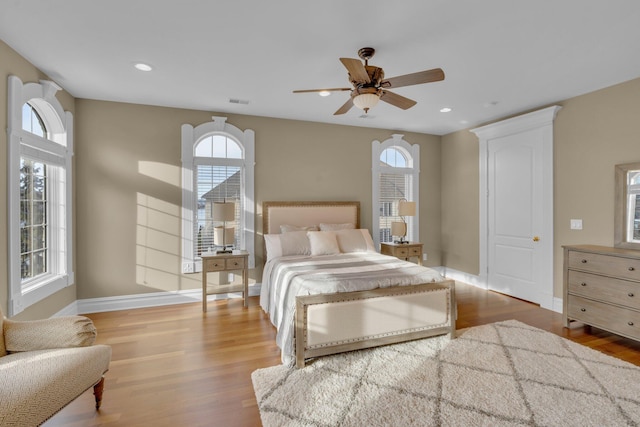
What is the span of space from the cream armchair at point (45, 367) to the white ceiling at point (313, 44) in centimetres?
219

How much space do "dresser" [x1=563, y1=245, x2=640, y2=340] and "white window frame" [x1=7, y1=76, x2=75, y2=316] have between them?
5.51m

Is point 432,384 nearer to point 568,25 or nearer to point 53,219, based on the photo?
point 568,25

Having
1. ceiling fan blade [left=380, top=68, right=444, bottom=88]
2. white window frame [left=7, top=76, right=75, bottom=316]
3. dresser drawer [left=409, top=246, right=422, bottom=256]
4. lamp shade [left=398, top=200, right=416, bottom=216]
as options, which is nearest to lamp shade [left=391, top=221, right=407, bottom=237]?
lamp shade [left=398, top=200, right=416, bottom=216]

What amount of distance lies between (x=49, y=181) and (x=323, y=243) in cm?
332

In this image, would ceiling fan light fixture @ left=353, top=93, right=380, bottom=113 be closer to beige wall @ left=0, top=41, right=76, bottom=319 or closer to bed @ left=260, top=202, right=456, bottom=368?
bed @ left=260, top=202, right=456, bottom=368

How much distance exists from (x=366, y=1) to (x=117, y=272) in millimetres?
4289

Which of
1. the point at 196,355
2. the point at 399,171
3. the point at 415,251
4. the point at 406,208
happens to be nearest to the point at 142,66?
the point at 196,355

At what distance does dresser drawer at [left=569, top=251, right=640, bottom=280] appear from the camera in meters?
2.98

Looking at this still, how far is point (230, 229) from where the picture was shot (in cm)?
441

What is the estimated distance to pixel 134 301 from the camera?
4.27 m

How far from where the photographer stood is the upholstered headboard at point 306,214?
191 inches

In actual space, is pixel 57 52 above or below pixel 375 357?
above

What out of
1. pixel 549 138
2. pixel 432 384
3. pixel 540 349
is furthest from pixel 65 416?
pixel 549 138

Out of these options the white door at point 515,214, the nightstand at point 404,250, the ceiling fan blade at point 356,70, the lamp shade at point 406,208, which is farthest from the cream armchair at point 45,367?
the white door at point 515,214
